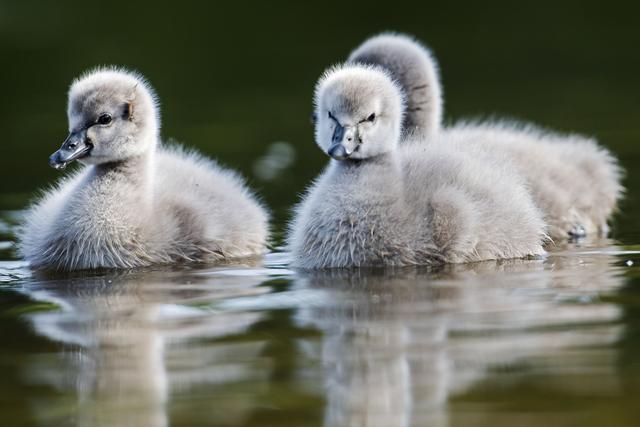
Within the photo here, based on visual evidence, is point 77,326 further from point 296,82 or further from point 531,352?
point 296,82

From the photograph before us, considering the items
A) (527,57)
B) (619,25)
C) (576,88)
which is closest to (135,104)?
(576,88)

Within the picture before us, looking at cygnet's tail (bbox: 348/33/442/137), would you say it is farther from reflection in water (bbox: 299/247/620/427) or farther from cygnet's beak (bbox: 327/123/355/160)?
reflection in water (bbox: 299/247/620/427)

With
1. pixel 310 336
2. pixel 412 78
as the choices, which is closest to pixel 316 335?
pixel 310 336

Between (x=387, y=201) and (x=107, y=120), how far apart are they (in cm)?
170

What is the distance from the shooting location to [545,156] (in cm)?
880

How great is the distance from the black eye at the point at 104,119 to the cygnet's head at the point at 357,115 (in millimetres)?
1181

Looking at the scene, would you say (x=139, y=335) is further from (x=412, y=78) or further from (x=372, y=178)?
(x=412, y=78)

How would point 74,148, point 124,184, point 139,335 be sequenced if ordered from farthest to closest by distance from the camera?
1. point 124,184
2. point 74,148
3. point 139,335

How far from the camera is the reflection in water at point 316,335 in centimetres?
469

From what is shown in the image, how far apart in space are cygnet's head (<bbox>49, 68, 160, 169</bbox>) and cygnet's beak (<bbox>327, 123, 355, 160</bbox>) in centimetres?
129

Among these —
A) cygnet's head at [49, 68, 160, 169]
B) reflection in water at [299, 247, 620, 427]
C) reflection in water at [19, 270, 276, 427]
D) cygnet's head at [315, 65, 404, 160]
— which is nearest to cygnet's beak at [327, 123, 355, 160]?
cygnet's head at [315, 65, 404, 160]

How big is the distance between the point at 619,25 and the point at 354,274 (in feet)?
47.5

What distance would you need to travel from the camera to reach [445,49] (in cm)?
1898

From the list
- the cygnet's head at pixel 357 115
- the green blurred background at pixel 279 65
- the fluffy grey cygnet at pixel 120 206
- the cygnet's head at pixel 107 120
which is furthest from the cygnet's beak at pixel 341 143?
the green blurred background at pixel 279 65
